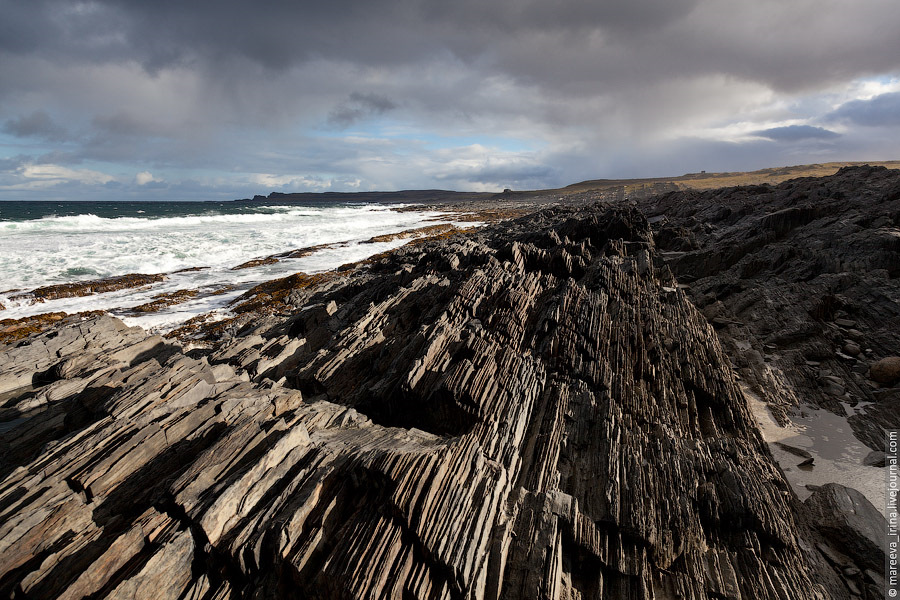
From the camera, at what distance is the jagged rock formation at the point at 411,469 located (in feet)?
21.7

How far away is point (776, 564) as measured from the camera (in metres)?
9.16

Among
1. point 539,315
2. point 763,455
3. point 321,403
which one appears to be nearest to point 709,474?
point 763,455

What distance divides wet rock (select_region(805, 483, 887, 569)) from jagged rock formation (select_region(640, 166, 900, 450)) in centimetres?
465

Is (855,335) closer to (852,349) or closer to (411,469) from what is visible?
(852,349)

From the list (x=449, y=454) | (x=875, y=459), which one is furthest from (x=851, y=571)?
(x=449, y=454)

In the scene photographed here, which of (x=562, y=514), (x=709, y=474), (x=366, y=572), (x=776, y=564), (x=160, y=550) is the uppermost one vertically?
(x=160, y=550)

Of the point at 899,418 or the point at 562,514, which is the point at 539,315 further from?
the point at 899,418

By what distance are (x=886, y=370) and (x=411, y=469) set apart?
21546 millimetres

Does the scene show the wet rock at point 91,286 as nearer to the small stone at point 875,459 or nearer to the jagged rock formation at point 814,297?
the jagged rock formation at point 814,297

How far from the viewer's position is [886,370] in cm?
1612

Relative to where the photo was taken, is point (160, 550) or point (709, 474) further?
point (709, 474)

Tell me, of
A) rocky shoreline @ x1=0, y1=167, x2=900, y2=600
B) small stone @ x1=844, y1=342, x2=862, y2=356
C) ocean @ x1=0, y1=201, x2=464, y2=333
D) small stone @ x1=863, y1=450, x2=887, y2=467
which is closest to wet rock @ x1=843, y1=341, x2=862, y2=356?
small stone @ x1=844, y1=342, x2=862, y2=356

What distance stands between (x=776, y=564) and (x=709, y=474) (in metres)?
2.23

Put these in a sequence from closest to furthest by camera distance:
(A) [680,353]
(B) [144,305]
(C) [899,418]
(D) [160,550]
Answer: (D) [160,550] → (C) [899,418] → (A) [680,353] → (B) [144,305]
